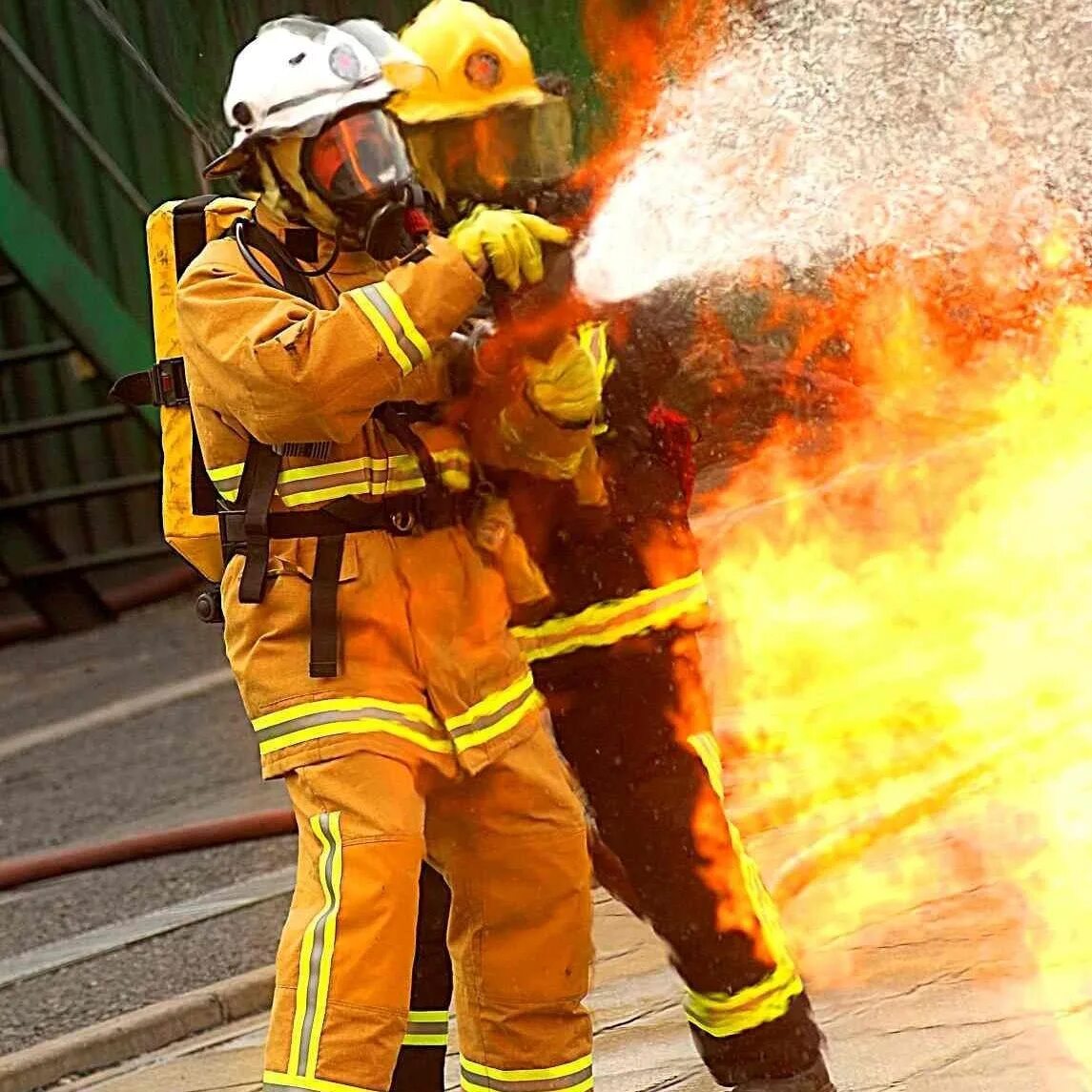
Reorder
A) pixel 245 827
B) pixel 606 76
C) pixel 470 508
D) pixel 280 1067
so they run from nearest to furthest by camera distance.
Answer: pixel 280 1067, pixel 470 508, pixel 606 76, pixel 245 827

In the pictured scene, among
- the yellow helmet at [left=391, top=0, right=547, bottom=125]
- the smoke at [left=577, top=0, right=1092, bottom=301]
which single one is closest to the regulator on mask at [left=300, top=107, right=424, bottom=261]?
the yellow helmet at [left=391, top=0, right=547, bottom=125]

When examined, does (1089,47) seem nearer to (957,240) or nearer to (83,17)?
(957,240)

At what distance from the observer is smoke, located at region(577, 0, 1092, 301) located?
16.9 ft

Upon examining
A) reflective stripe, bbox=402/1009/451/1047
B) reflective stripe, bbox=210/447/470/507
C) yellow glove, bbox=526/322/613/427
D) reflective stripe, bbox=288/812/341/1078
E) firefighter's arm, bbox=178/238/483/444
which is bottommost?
reflective stripe, bbox=402/1009/451/1047

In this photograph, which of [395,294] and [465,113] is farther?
[465,113]

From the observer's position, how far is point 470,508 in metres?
3.53

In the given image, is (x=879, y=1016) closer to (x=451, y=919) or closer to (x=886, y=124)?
(x=451, y=919)

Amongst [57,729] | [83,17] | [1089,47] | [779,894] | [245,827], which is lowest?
[57,729]

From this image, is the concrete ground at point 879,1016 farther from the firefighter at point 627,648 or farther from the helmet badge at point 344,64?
the helmet badge at point 344,64

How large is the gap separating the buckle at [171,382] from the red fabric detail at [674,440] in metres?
0.92

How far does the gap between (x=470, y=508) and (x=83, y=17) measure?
7722 millimetres

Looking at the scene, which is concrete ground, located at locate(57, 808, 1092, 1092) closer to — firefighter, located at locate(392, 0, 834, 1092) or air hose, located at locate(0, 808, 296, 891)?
firefighter, located at locate(392, 0, 834, 1092)

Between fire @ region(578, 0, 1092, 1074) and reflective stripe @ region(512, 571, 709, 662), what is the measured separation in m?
0.71

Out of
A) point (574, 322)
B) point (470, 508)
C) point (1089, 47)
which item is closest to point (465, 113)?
point (574, 322)
